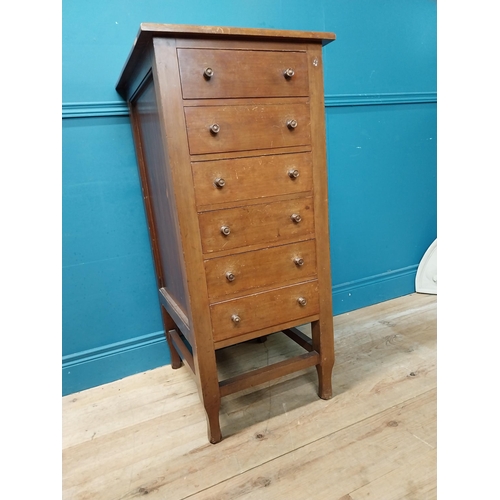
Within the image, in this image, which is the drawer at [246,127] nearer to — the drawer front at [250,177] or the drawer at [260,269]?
the drawer front at [250,177]

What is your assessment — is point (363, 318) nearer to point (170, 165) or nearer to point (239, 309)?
point (239, 309)

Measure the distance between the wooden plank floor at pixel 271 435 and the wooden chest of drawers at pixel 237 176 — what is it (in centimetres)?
16

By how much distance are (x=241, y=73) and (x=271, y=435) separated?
122cm

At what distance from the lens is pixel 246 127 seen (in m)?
1.06

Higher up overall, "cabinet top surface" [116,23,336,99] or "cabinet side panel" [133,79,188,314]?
"cabinet top surface" [116,23,336,99]

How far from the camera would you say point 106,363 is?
5.40ft

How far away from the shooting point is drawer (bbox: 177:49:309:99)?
977 mm

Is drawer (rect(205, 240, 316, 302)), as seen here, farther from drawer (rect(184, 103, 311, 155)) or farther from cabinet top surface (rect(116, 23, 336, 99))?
cabinet top surface (rect(116, 23, 336, 99))

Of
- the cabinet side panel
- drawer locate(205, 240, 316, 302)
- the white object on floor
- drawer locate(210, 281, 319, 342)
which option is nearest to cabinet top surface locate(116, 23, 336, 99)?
the cabinet side panel

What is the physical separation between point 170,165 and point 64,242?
78 cm

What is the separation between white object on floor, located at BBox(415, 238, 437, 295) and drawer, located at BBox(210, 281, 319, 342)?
A: 4.48ft

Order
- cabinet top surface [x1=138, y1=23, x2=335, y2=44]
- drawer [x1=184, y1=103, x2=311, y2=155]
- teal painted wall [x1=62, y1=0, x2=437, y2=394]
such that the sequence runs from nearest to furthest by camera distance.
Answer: cabinet top surface [x1=138, y1=23, x2=335, y2=44] < drawer [x1=184, y1=103, x2=311, y2=155] < teal painted wall [x1=62, y1=0, x2=437, y2=394]
